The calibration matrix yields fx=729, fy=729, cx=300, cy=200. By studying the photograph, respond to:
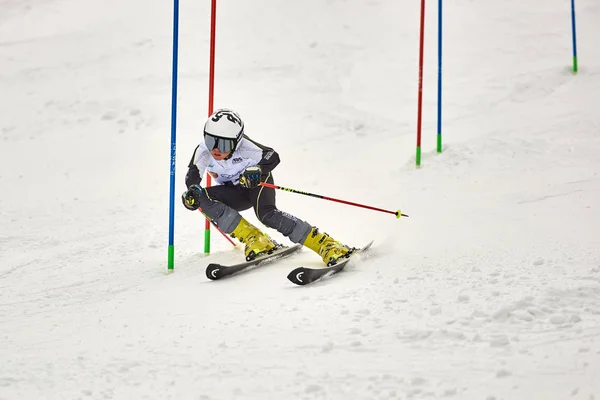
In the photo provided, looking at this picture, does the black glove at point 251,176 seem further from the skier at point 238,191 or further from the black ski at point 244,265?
the black ski at point 244,265

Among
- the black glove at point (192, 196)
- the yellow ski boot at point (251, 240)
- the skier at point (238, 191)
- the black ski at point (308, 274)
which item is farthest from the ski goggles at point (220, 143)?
the black ski at point (308, 274)

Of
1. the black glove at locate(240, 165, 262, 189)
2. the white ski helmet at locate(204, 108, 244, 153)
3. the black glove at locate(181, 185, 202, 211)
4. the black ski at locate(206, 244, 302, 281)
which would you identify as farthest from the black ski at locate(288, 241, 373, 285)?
the white ski helmet at locate(204, 108, 244, 153)

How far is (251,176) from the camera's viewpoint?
4785mm

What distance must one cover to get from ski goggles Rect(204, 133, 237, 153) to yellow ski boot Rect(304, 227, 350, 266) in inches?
30.5

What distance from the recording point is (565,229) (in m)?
5.02

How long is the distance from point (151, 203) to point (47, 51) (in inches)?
196

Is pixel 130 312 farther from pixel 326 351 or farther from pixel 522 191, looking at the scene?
pixel 522 191

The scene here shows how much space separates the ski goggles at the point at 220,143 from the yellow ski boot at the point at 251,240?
0.52m

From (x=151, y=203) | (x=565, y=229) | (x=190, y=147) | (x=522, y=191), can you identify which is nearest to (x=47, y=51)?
(x=190, y=147)

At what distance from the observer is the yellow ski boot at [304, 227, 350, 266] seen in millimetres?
4703

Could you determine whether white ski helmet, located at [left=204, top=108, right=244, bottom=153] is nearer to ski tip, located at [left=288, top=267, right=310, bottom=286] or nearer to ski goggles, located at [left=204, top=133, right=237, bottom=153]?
ski goggles, located at [left=204, top=133, right=237, bottom=153]

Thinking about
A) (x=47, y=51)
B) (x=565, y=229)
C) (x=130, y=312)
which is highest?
(x=47, y=51)

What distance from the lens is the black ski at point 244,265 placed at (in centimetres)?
467

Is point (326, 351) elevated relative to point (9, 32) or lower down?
lower down
